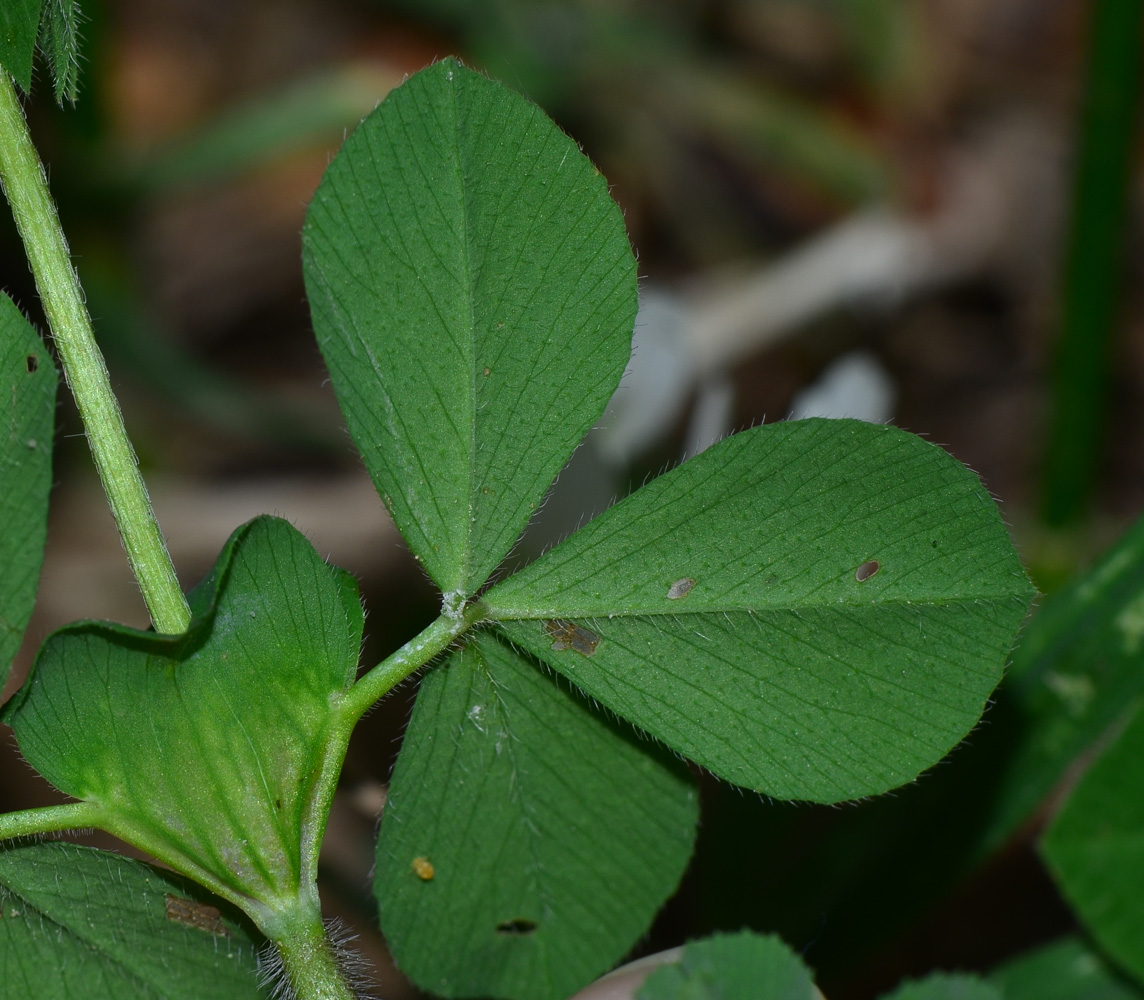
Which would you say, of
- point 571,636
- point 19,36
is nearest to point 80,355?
point 19,36

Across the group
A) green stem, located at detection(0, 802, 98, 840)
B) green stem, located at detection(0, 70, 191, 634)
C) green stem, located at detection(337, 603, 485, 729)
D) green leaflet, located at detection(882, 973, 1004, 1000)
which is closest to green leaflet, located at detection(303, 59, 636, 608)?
green stem, located at detection(337, 603, 485, 729)

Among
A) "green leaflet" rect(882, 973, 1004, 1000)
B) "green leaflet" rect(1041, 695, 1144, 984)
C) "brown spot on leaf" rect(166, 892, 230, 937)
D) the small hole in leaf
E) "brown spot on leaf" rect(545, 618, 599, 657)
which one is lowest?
"green leaflet" rect(1041, 695, 1144, 984)

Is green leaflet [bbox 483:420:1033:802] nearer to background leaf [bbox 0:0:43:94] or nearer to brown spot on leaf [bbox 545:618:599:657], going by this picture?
brown spot on leaf [bbox 545:618:599:657]

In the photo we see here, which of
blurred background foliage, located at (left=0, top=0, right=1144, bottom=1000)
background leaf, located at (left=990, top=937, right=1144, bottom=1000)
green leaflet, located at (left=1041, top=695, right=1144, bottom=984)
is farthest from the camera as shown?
blurred background foliage, located at (left=0, top=0, right=1144, bottom=1000)

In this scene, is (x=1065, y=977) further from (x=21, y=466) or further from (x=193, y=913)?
(x=21, y=466)

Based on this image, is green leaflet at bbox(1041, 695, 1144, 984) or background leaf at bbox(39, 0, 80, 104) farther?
green leaflet at bbox(1041, 695, 1144, 984)

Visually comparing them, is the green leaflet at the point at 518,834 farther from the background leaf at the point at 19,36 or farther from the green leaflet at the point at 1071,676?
the green leaflet at the point at 1071,676

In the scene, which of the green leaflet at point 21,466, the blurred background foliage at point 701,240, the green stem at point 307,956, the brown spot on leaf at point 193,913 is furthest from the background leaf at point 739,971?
the blurred background foliage at point 701,240
